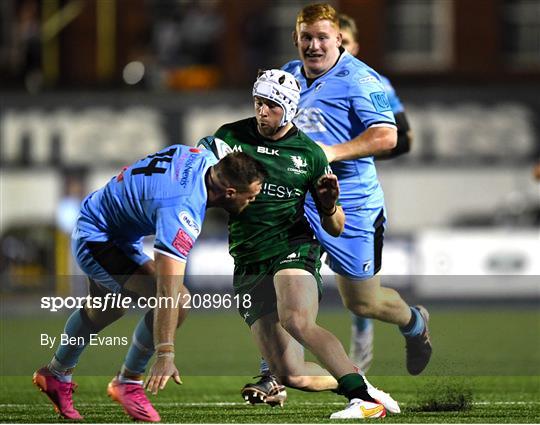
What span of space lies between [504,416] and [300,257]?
58.1 inches

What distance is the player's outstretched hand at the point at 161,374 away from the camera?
761 centimetres

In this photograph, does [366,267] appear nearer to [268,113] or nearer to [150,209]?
[268,113]

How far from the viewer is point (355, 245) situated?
369 inches

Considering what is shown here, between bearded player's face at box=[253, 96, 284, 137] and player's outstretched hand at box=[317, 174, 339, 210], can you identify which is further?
bearded player's face at box=[253, 96, 284, 137]

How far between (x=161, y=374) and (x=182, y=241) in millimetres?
700

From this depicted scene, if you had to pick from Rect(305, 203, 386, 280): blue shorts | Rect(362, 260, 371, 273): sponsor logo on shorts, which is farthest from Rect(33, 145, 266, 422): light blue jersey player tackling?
Rect(362, 260, 371, 273): sponsor logo on shorts

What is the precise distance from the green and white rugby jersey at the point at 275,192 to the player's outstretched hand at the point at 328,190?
0.23 meters

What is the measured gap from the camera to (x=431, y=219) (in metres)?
26.9

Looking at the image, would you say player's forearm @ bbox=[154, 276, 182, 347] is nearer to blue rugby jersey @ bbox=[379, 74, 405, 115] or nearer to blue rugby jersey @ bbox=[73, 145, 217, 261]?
blue rugby jersey @ bbox=[73, 145, 217, 261]

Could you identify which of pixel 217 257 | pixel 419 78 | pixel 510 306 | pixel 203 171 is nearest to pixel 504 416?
pixel 203 171

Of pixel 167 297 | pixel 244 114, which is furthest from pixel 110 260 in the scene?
pixel 244 114

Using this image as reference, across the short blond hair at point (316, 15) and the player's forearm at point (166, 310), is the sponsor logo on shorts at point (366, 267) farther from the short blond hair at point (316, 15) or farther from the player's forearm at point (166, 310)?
the player's forearm at point (166, 310)

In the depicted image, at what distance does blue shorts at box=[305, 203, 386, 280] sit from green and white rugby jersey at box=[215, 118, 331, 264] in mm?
626

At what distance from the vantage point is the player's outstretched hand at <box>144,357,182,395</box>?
7.61 meters
